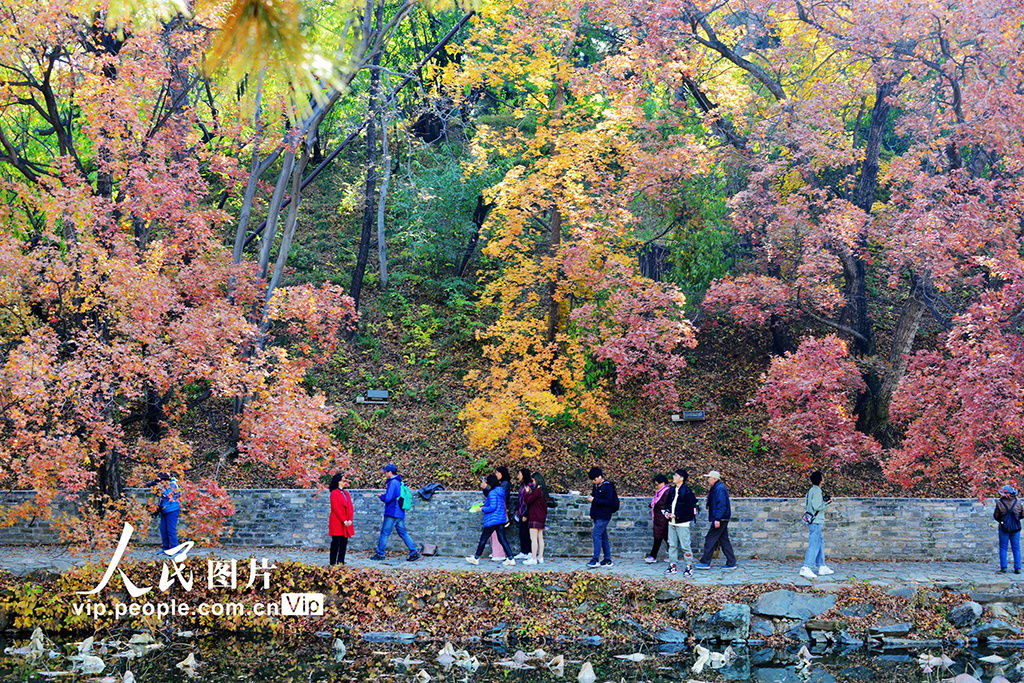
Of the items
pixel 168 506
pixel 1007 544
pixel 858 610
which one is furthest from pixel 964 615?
pixel 168 506

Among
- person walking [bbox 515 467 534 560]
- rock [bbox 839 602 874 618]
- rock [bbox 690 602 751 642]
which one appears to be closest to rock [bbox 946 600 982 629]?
rock [bbox 839 602 874 618]

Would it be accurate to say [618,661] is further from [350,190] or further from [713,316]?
[350,190]

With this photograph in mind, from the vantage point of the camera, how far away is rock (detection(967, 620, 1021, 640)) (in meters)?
A: 12.2

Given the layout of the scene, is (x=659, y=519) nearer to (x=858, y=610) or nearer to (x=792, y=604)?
(x=792, y=604)

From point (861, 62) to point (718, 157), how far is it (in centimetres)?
373

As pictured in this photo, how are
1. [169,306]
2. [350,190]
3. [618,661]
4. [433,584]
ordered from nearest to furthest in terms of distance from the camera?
[618,661] < [433,584] < [169,306] < [350,190]

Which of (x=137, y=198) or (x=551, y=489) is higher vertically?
(x=137, y=198)

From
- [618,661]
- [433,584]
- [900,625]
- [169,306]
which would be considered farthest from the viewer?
[169,306]

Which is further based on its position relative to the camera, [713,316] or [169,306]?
[713,316]

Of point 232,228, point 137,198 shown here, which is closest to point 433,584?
point 137,198

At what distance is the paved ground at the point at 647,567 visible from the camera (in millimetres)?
13328

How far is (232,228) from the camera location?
28.1m

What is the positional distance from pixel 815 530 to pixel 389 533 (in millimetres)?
6848

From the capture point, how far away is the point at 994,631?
12.3m
